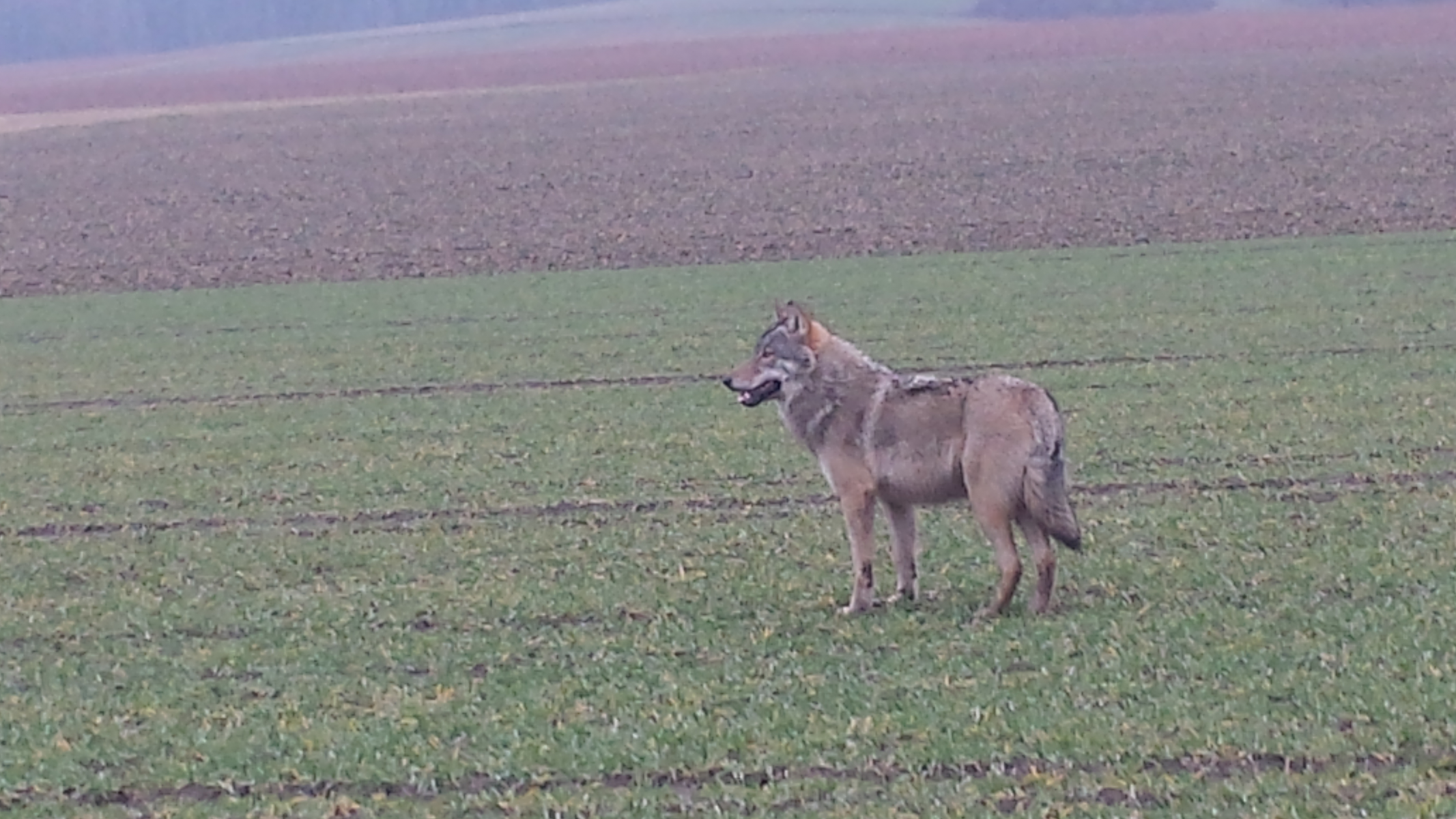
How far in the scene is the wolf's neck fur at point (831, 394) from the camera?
452 inches

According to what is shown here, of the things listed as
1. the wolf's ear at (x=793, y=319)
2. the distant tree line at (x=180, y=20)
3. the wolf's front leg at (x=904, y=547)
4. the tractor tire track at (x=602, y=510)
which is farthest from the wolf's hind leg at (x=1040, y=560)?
the distant tree line at (x=180, y=20)

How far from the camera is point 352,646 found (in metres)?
11.2

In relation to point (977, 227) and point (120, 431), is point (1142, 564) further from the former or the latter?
point (977, 227)

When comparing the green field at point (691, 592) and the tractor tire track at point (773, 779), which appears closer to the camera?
the tractor tire track at point (773, 779)

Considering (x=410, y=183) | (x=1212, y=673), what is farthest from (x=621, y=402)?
(x=410, y=183)

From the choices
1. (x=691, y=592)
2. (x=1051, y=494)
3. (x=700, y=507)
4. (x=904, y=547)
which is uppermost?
(x=1051, y=494)

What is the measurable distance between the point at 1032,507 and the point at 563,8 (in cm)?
13990

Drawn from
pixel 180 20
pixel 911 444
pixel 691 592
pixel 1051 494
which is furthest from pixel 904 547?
pixel 180 20

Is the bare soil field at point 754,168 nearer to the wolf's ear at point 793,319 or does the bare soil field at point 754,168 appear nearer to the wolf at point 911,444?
the wolf's ear at point 793,319

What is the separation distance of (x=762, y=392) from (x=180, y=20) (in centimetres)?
18431

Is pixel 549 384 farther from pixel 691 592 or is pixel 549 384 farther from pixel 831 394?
pixel 831 394

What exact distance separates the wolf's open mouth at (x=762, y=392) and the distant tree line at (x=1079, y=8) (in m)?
100

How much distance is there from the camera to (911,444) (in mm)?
11109

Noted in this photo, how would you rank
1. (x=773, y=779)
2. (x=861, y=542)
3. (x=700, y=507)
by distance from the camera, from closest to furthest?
(x=773, y=779) < (x=861, y=542) < (x=700, y=507)
